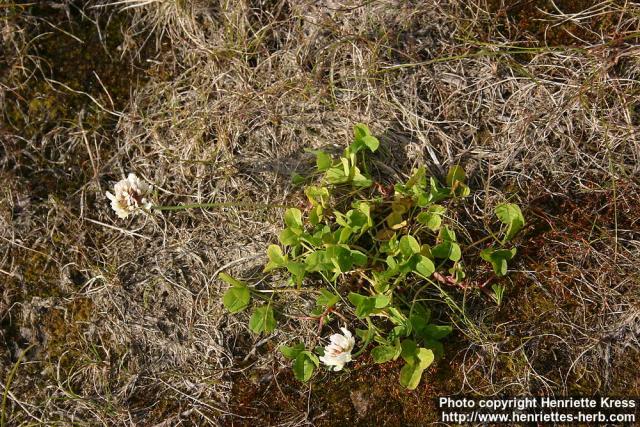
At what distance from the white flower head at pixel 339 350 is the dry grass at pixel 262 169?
186 mm

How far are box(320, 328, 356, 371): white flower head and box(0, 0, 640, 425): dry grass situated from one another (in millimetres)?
186

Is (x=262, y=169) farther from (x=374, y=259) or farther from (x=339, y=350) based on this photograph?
(x=339, y=350)

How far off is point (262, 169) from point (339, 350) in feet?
2.55

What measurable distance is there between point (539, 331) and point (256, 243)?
1.10 m

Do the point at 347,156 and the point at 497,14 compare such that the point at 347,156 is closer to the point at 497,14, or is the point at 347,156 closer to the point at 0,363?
the point at 497,14

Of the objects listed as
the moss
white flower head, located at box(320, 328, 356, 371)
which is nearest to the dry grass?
the moss

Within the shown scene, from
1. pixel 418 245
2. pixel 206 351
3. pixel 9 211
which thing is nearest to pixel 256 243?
pixel 206 351

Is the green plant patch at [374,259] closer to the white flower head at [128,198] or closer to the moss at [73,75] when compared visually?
the white flower head at [128,198]

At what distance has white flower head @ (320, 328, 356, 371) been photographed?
2.21 metres

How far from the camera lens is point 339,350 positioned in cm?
222

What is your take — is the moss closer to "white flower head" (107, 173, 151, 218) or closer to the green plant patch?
"white flower head" (107, 173, 151, 218)

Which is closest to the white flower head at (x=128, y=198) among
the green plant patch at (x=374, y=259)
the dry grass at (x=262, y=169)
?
the dry grass at (x=262, y=169)

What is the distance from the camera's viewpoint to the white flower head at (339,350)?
7.24 feet

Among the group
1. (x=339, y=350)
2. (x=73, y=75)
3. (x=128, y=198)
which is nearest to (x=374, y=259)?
(x=339, y=350)
